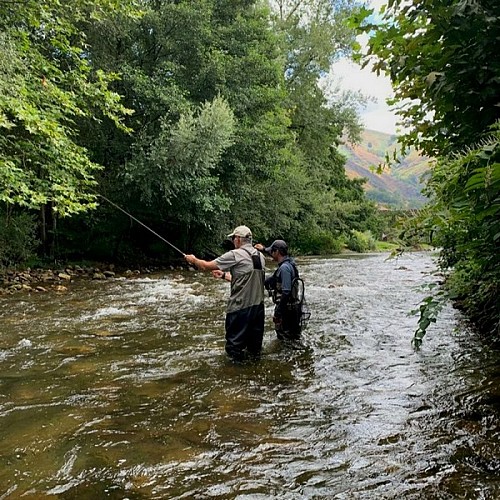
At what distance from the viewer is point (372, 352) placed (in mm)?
6973

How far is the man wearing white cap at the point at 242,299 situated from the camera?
6.51 metres

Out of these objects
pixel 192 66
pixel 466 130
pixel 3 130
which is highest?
pixel 192 66

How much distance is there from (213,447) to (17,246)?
1455 centimetres

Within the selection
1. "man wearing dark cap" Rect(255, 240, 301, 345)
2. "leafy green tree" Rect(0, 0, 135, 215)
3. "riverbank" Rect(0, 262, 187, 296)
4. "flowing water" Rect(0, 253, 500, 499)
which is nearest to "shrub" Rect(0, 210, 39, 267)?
"riverbank" Rect(0, 262, 187, 296)

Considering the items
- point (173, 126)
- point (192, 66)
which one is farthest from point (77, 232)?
point (192, 66)

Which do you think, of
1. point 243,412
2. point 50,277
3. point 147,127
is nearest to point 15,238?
point 50,277

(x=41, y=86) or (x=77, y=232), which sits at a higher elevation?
(x=41, y=86)

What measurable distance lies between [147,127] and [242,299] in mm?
13751

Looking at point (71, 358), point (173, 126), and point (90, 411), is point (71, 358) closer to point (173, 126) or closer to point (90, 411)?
point (90, 411)

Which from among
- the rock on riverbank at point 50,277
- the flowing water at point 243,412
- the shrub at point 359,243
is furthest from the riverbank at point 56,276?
the shrub at point 359,243

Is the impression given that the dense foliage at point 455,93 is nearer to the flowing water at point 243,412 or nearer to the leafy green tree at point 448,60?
the leafy green tree at point 448,60

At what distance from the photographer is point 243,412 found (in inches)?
186

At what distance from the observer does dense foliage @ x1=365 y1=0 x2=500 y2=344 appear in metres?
3.55

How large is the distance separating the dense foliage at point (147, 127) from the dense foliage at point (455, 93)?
8060 millimetres
